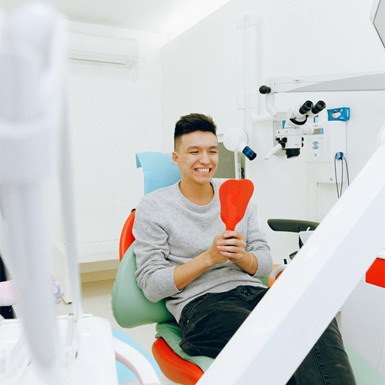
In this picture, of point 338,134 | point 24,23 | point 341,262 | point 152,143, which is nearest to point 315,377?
point 341,262

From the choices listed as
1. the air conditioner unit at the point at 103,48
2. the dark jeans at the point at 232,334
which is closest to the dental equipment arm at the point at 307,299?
the dark jeans at the point at 232,334

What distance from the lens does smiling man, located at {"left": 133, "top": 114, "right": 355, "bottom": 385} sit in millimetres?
1337

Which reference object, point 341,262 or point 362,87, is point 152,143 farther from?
point 341,262

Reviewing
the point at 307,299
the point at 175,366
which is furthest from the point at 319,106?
the point at 307,299

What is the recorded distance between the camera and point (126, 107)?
427 centimetres

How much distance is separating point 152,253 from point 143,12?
299cm

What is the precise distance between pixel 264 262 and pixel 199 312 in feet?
1.18

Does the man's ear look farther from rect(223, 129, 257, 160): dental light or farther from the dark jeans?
rect(223, 129, 257, 160): dental light

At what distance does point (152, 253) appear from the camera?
59.3 inches

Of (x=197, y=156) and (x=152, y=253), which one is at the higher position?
(x=197, y=156)

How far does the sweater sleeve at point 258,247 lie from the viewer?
1627 mm

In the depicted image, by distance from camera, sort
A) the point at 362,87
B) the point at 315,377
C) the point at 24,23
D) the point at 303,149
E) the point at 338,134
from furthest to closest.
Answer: the point at 303,149
the point at 338,134
the point at 362,87
the point at 315,377
the point at 24,23

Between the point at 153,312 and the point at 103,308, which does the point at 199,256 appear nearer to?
the point at 153,312

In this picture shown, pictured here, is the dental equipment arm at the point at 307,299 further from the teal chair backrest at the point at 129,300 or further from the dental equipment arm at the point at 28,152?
the teal chair backrest at the point at 129,300
